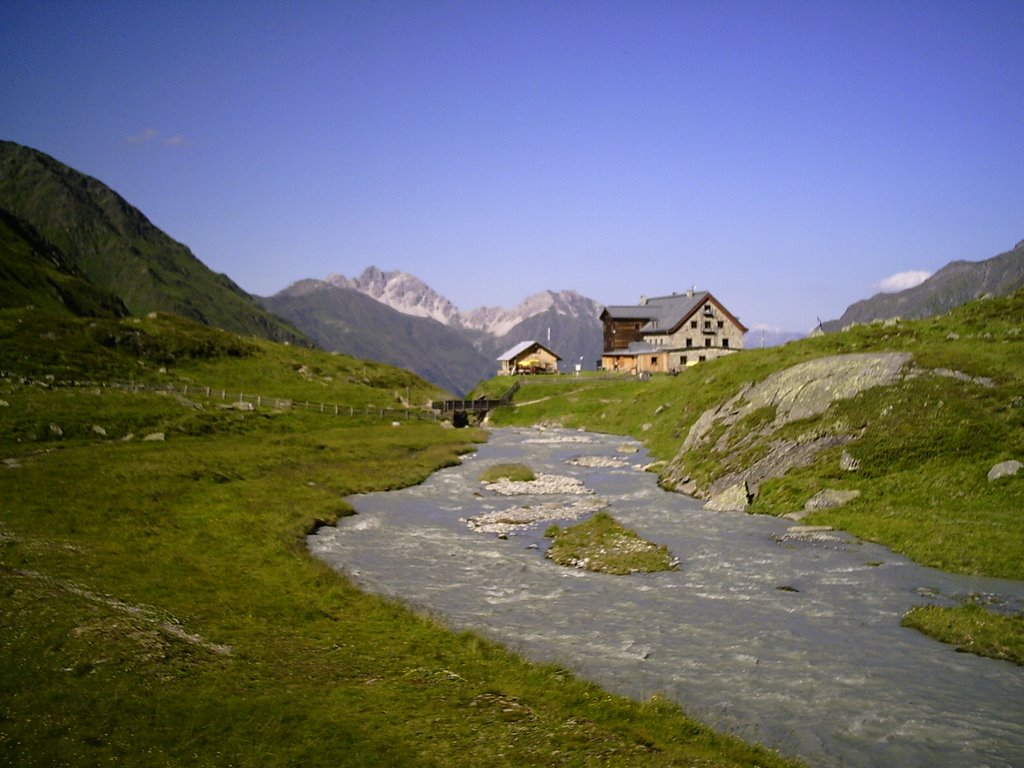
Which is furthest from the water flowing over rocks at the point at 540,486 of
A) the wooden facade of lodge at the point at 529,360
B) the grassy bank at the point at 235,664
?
the wooden facade of lodge at the point at 529,360

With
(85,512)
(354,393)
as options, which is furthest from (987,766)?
(354,393)

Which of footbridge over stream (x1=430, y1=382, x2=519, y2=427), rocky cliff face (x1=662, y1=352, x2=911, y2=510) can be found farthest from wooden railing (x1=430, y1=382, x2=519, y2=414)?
rocky cliff face (x1=662, y1=352, x2=911, y2=510)

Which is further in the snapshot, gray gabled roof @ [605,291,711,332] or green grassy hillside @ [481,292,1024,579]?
gray gabled roof @ [605,291,711,332]

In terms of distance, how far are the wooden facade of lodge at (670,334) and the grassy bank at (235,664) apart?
99916 millimetres

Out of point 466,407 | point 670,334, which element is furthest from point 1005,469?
point 670,334

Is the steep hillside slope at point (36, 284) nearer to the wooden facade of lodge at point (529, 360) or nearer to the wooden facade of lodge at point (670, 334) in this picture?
the wooden facade of lodge at point (529, 360)

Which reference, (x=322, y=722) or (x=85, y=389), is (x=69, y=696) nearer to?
(x=322, y=722)

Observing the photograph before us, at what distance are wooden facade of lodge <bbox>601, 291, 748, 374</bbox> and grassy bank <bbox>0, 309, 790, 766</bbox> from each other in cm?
9992

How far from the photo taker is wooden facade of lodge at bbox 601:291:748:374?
127m

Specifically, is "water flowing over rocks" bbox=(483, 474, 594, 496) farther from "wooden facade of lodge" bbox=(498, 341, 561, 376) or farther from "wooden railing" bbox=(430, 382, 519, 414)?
"wooden facade of lodge" bbox=(498, 341, 561, 376)

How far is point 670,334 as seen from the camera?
134000 millimetres

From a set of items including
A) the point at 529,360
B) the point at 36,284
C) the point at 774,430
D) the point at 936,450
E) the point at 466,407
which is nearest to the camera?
the point at 936,450

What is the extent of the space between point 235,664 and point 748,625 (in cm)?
1520

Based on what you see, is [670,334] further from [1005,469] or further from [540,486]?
[1005,469]
